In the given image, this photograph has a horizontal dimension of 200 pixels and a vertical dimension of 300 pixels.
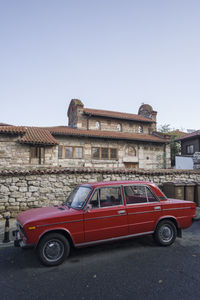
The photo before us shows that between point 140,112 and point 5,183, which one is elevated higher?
point 140,112

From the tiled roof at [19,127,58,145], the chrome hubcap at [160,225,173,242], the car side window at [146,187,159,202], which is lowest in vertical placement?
the chrome hubcap at [160,225,173,242]

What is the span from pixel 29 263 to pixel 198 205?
860 centimetres

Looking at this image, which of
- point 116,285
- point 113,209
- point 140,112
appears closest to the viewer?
point 116,285

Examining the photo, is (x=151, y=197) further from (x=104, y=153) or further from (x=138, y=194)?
(x=104, y=153)

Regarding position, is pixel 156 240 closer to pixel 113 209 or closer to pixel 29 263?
pixel 113 209

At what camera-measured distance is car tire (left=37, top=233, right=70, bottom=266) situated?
12.4ft

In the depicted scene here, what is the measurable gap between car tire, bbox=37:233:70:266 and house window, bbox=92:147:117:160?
48.8 ft

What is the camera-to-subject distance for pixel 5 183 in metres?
8.21

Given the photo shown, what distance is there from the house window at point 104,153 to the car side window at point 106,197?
556 inches

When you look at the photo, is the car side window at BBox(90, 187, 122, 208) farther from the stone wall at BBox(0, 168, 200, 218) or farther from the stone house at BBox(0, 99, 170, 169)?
the stone house at BBox(0, 99, 170, 169)

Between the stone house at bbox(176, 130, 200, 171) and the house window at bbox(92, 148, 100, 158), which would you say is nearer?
the house window at bbox(92, 148, 100, 158)

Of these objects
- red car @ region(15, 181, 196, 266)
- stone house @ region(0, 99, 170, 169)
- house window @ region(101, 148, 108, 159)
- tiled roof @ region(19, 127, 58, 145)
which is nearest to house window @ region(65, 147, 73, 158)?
stone house @ region(0, 99, 170, 169)

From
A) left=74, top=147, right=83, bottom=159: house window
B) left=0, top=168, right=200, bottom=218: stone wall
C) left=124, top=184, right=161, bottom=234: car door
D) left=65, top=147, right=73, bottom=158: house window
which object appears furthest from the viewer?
left=74, top=147, right=83, bottom=159: house window

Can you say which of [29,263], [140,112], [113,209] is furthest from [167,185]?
[140,112]
